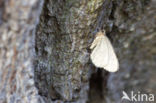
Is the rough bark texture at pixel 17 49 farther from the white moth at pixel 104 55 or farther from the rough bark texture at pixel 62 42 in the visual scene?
the white moth at pixel 104 55

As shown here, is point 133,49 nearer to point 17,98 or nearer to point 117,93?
point 117,93

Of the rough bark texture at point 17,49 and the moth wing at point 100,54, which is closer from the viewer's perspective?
the rough bark texture at point 17,49

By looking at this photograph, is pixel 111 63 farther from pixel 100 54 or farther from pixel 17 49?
pixel 17 49

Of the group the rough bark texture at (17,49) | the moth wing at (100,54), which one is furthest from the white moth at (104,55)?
the rough bark texture at (17,49)

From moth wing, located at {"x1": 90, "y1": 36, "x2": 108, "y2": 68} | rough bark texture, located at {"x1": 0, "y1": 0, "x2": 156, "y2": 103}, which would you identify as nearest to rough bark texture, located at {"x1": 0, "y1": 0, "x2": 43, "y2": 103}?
rough bark texture, located at {"x1": 0, "y1": 0, "x2": 156, "y2": 103}
